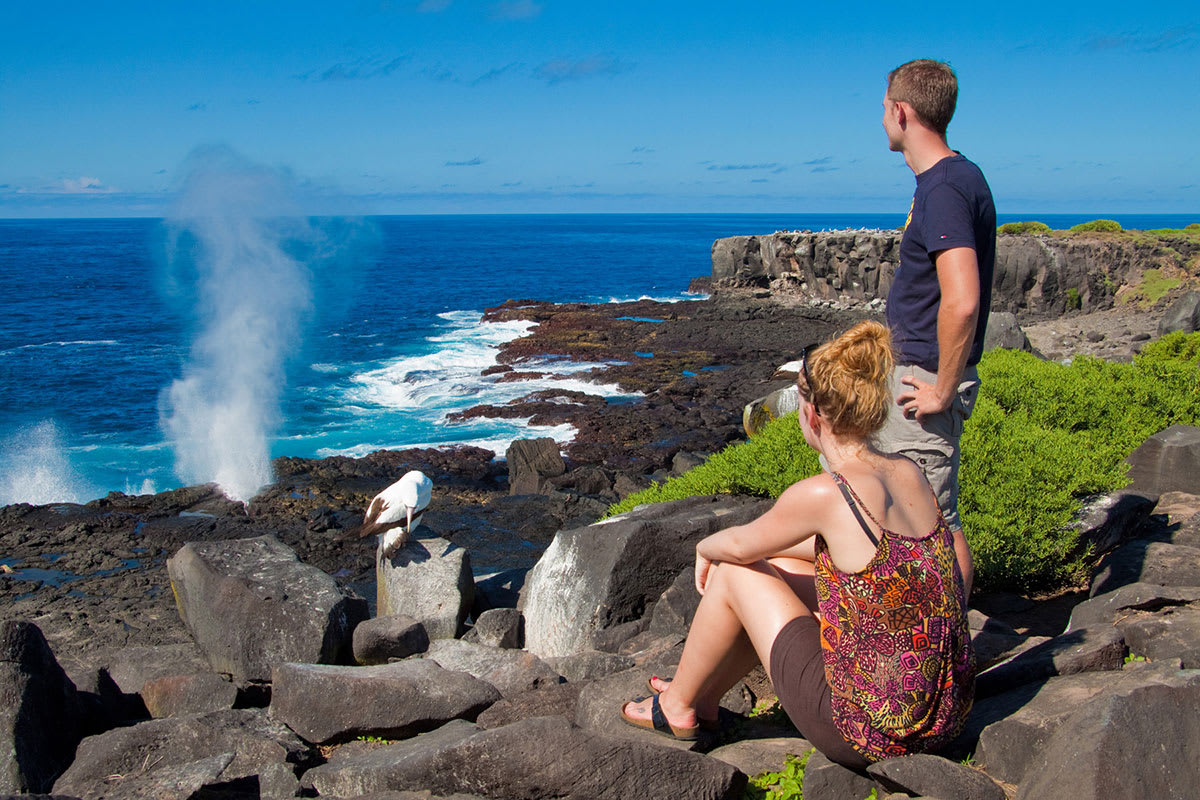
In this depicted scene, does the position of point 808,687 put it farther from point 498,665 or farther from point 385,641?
point 385,641

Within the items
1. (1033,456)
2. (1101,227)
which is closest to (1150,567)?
(1033,456)

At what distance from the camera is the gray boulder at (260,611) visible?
767 centimetres

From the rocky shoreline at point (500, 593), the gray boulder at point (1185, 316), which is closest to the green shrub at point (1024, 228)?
the rocky shoreline at point (500, 593)

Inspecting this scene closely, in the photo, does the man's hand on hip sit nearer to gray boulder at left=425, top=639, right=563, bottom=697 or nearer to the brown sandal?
the brown sandal

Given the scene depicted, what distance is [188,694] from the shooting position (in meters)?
6.92

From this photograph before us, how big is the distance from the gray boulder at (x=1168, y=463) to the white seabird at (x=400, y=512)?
275 inches

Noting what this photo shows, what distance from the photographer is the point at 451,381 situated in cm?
3428

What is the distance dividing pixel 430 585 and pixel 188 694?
8.13ft

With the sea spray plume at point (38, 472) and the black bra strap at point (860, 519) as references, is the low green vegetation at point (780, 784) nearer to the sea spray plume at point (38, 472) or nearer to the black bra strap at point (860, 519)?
the black bra strap at point (860, 519)

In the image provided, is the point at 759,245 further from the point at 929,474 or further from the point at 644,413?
the point at 929,474

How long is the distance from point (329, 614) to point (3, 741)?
100.0 inches

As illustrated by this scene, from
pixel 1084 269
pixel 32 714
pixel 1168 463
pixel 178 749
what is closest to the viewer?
pixel 178 749

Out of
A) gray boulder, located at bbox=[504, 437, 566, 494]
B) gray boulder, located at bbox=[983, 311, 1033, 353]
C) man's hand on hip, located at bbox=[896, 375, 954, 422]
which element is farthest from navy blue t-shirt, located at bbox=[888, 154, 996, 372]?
gray boulder, located at bbox=[983, 311, 1033, 353]

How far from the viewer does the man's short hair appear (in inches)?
167
